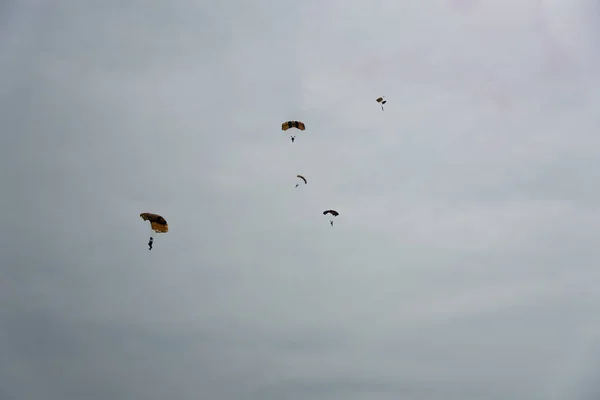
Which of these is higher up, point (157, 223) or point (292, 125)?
point (292, 125)

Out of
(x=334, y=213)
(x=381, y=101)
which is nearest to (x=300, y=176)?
(x=334, y=213)

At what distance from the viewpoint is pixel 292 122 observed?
3629 inches

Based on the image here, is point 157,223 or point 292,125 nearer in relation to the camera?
point 157,223

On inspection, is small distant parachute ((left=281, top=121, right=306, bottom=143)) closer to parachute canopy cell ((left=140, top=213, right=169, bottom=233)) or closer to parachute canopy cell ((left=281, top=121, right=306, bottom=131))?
parachute canopy cell ((left=281, top=121, right=306, bottom=131))

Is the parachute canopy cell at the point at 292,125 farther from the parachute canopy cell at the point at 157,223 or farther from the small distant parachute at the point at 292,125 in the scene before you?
the parachute canopy cell at the point at 157,223

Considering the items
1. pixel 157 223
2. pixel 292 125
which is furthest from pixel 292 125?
pixel 157 223

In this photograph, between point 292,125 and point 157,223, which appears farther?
point 292,125

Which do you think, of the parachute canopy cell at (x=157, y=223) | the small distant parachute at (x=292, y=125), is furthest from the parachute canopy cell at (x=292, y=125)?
the parachute canopy cell at (x=157, y=223)

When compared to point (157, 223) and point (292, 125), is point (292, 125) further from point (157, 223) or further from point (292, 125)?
point (157, 223)

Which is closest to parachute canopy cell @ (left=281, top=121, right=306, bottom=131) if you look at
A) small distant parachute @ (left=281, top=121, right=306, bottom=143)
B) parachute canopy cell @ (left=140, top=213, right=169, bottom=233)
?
small distant parachute @ (left=281, top=121, right=306, bottom=143)

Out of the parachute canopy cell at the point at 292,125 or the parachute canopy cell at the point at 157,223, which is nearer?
the parachute canopy cell at the point at 157,223

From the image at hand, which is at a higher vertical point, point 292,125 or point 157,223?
point 292,125

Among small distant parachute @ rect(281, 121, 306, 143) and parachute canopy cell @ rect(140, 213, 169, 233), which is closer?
parachute canopy cell @ rect(140, 213, 169, 233)

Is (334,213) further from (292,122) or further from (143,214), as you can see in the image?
(143,214)
